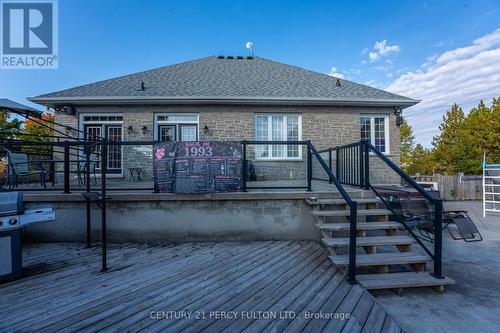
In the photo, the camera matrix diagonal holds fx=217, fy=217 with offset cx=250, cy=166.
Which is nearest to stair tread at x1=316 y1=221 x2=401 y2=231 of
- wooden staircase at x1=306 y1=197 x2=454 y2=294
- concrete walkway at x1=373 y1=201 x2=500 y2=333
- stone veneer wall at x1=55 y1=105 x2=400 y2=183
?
wooden staircase at x1=306 y1=197 x2=454 y2=294

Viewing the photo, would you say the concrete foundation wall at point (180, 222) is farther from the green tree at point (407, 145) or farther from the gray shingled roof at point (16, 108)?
the green tree at point (407, 145)

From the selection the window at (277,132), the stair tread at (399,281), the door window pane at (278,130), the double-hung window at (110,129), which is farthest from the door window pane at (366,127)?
the double-hung window at (110,129)

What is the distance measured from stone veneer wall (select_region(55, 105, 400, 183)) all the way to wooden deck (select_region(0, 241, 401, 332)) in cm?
487

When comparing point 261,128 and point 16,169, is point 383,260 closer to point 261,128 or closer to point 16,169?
point 261,128

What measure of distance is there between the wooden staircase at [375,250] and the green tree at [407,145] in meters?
30.8

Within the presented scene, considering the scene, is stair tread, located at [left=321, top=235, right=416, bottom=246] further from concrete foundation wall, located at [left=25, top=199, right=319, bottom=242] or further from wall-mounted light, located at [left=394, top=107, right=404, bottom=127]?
wall-mounted light, located at [left=394, top=107, right=404, bottom=127]

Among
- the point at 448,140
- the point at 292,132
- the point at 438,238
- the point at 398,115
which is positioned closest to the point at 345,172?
the point at 438,238

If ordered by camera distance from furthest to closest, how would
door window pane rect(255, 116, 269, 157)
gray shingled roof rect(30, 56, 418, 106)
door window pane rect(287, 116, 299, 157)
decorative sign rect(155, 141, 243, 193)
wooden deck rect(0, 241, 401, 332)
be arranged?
door window pane rect(287, 116, 299, 157) < door window pane rect(255, 116, 269, 157) < gray shingled roof rect(30, 56, 418, 106) < decorative sign rect(155, 141, 243, 193) < wooden deck rect(0, 241, 401, 332)

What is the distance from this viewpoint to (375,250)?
3.08 m

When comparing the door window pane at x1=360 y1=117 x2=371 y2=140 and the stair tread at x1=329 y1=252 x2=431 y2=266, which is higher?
the door window pane at x1=360 y1=117 x2=371 y2=140

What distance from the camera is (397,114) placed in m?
8.66

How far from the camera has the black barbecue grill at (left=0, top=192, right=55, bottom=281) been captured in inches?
105

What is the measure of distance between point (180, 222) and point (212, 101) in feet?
17.0

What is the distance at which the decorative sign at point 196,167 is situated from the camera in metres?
3.94
